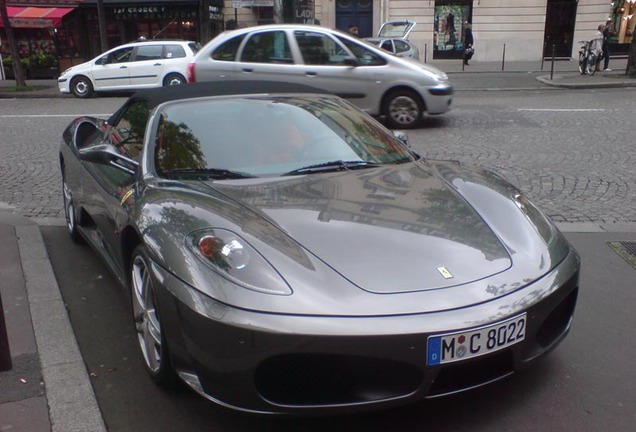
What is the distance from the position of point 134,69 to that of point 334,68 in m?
8.52

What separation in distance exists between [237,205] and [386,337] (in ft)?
3.46

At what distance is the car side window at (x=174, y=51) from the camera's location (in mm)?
17469

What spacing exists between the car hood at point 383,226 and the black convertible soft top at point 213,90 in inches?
39.2

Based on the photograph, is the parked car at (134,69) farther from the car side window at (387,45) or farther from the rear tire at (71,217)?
the rear tire at (71,217)

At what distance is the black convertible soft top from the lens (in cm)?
415

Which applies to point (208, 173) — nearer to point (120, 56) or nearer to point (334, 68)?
point (334, 68)

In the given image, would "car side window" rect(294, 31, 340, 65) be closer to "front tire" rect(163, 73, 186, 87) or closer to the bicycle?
"front tire" rect(163, 73, 186, 87)

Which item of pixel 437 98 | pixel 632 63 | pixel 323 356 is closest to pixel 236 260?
pixel 323 356

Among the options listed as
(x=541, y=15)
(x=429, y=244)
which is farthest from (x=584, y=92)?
(x=429, y=244)

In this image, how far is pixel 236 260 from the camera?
2.67m

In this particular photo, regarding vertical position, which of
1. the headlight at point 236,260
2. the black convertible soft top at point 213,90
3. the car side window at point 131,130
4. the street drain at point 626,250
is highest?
the black convertible soft top at point 213,90

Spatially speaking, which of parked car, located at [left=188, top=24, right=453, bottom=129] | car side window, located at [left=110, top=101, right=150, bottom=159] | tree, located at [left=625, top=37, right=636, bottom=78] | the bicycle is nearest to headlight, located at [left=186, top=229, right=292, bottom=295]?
car side window, located at [left=110, top=101, right=150, bottom=159]

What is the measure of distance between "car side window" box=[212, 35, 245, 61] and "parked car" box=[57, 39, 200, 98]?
6.26 m

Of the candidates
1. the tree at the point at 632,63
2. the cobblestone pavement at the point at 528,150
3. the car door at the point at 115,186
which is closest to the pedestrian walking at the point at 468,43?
the tree at the point at 632,63
